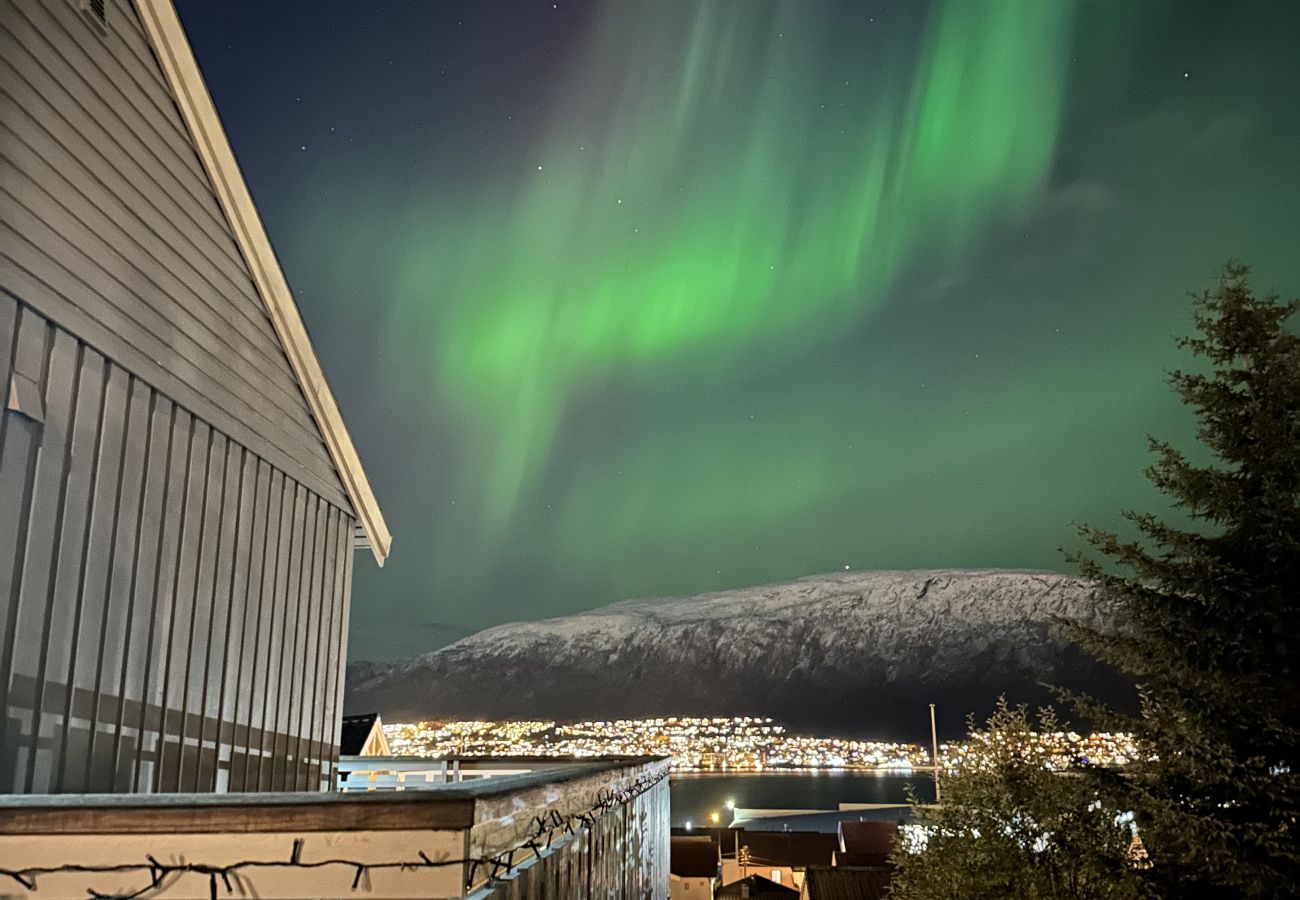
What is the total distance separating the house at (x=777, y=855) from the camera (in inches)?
2082

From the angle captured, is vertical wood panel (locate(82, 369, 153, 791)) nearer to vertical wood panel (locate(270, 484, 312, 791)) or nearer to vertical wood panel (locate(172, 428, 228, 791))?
vertical wood panel (locate(172, 428, 228, 791))

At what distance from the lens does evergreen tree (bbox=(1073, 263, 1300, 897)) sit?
45.3 feet

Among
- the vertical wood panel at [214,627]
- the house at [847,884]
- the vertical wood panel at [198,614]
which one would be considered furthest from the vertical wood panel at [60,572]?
the house at [847,884]

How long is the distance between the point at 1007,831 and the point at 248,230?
1973cm

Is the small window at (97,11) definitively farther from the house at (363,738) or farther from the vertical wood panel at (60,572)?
the house at (363,738)

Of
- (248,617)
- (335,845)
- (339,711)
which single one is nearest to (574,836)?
(335,845)

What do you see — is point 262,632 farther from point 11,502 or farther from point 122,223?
point 122,223

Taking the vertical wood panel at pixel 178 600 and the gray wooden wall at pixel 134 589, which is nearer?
the gray wooden wall at pixel 134 589

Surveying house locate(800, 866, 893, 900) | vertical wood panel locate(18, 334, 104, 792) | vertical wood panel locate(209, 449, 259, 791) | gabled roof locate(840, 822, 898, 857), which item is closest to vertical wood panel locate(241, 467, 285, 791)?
vertical wood panel locate(209, 449, 259, 791)

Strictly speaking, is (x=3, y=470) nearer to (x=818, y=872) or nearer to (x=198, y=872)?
(x=198, y=872)

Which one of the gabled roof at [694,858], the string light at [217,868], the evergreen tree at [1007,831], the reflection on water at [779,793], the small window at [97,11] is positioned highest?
the small window at [97,11]

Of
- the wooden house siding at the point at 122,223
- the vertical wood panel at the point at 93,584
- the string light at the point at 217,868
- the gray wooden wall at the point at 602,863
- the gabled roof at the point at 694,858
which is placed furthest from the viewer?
the gabled roof at the point at 694,858

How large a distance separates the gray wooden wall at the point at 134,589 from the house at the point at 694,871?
4108 centimetres

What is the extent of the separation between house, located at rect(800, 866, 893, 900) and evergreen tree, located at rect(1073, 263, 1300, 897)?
61.6 ft
